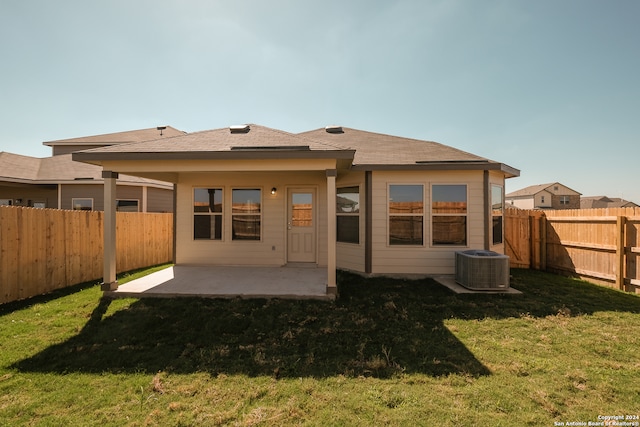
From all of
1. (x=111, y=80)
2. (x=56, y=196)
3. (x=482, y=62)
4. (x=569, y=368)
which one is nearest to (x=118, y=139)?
(x=56, y=196)

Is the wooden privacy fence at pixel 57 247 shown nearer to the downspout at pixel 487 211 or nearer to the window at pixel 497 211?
the downspout at pixel 487 211

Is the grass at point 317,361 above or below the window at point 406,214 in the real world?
below

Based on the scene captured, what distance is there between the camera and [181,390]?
98.8 inches

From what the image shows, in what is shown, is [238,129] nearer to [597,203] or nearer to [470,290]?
[470,290]

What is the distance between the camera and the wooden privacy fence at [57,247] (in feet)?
16.5

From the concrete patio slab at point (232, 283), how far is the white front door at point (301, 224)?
0.43 metres

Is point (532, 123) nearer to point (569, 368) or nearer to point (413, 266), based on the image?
point (413, 266)

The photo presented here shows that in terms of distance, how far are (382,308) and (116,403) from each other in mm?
3807

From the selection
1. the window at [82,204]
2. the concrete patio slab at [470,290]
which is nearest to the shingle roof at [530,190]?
the concrete patio slab at [470,290]

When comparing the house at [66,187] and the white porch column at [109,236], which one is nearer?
the white porch column at [109,236]

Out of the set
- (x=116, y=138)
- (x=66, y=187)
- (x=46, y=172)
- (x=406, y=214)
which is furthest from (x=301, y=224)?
(x=116, y=138)

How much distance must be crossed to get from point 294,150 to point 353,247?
3382mm

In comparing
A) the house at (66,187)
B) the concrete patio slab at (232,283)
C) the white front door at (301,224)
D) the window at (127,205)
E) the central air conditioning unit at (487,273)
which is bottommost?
the concrete patio slab at (232,283)

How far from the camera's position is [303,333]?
12.3 ft
